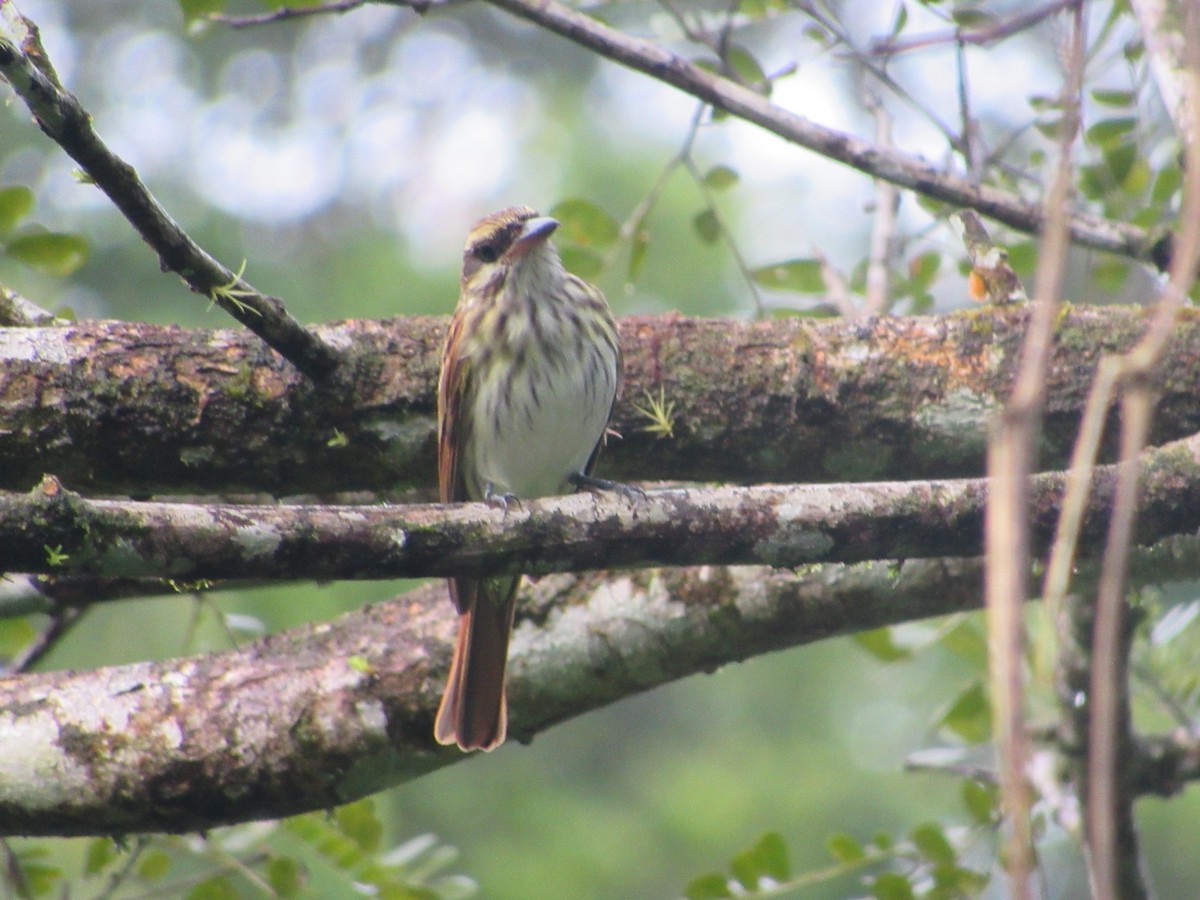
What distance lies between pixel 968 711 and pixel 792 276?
1.41 meters

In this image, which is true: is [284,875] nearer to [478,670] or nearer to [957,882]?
[478,670]

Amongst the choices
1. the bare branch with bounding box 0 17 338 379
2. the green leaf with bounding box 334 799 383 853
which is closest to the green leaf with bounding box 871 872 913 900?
the green leaf with bounding box 334 799 383 853

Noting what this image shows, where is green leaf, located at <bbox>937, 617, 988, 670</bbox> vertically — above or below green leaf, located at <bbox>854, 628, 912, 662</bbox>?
below

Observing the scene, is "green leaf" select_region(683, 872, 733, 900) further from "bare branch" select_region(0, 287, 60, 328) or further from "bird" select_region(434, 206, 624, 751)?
"bare branch" select_region(0, 287, 60, 328)

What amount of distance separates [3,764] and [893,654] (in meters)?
2.35

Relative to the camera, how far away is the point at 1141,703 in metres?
3.88

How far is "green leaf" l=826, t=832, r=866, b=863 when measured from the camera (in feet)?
10.4

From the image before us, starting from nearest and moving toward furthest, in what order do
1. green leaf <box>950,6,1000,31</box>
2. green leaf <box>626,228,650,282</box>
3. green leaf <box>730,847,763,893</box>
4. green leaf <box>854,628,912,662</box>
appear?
green leaf <box>730,847,763,893</box> → green leaf <box>950,6,1000,31</box> → green leaf <box>854,628,912,662</box> → green leaf <box>626,228,650,282</box>

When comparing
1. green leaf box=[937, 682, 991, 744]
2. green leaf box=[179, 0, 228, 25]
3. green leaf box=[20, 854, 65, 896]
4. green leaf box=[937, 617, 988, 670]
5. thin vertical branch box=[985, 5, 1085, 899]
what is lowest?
thin vertical branch box=[985, 5, 1085, 899]

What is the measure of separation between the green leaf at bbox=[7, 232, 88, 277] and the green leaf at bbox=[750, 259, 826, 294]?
193 centimetres

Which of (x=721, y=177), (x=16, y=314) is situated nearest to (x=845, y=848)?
(x=721, y=177)

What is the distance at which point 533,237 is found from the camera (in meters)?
3.58

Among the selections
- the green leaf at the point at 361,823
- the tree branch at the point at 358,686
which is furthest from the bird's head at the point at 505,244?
the green leaf at the point at 361,823

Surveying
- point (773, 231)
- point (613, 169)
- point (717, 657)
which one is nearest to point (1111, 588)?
point (717, 657)
